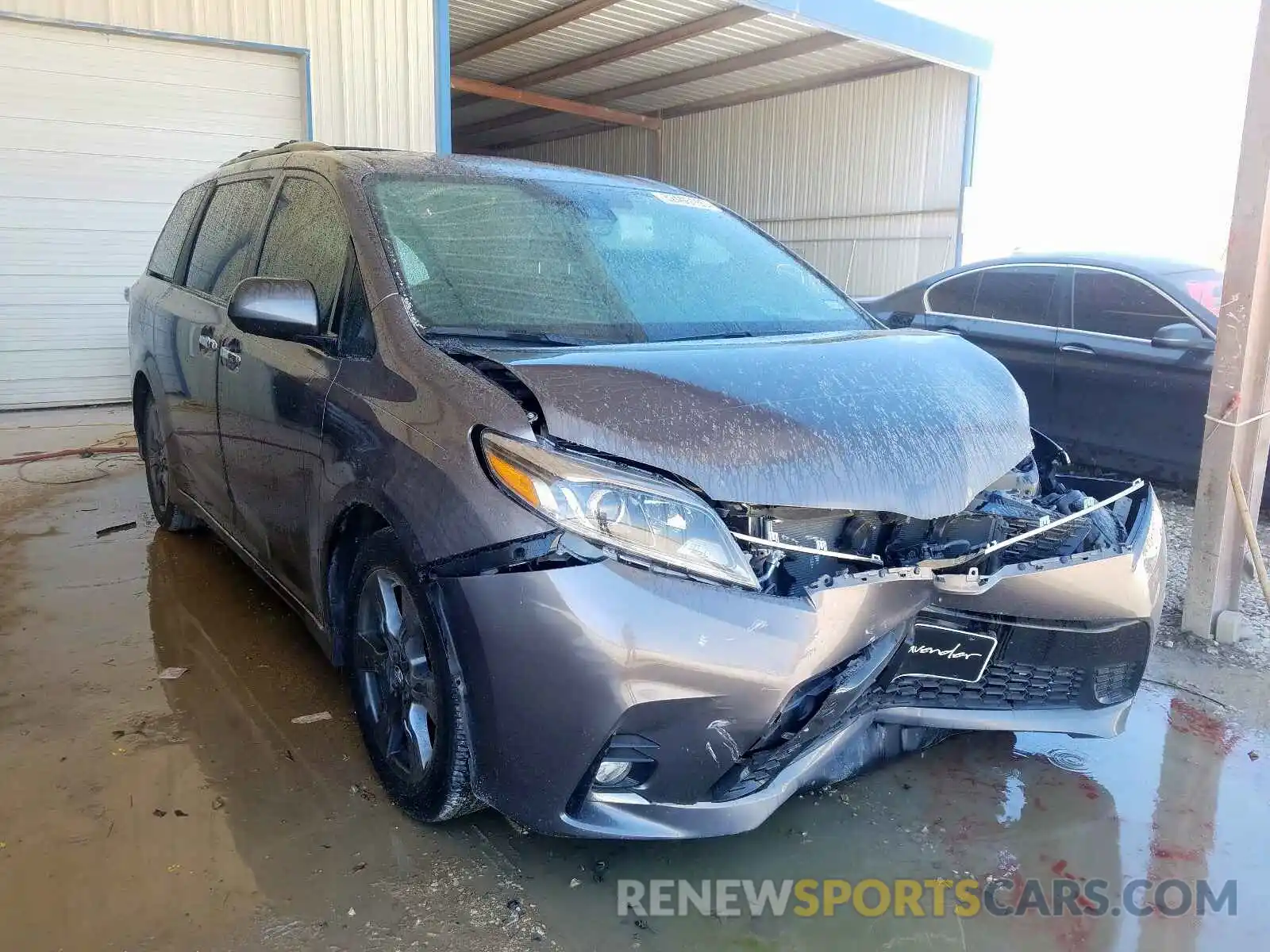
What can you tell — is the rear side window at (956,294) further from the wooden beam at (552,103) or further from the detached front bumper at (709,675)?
the wooden beam at (552,103)

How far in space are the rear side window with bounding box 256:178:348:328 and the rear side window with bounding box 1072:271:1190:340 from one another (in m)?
4.68

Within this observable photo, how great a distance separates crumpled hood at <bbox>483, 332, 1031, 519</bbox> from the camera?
1999 millimetres

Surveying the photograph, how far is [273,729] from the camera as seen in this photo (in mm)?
2896

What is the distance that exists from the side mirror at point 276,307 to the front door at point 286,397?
0.08 metres

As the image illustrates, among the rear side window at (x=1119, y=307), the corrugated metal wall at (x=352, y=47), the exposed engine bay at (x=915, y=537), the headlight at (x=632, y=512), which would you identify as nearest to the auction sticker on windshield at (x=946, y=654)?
Answer: the exposed engine bay at (x=915, y=537)

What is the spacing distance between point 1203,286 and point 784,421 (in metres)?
4.69

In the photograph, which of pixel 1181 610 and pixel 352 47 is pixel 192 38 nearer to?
pixel 352 47

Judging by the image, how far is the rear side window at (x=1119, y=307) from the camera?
5598 mm

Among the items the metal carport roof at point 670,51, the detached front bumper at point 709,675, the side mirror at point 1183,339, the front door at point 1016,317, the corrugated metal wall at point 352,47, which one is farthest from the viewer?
the metal carport roof at point 670,51

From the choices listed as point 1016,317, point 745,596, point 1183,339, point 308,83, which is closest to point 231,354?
point 745,596

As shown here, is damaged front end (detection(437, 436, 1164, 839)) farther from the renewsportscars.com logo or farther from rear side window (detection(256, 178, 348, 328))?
rear side window (detection(256, 178, 348, 328))

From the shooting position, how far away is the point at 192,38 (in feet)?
25.7

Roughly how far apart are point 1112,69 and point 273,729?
36.7 meters

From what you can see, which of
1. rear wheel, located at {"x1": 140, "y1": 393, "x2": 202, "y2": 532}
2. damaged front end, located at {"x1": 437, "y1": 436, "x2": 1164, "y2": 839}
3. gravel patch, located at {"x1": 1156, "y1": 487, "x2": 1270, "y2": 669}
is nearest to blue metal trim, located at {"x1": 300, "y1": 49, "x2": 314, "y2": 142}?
rear wheel, located at {"x1": 140, "y1": 393, "x2": 202, "y2": 532}
